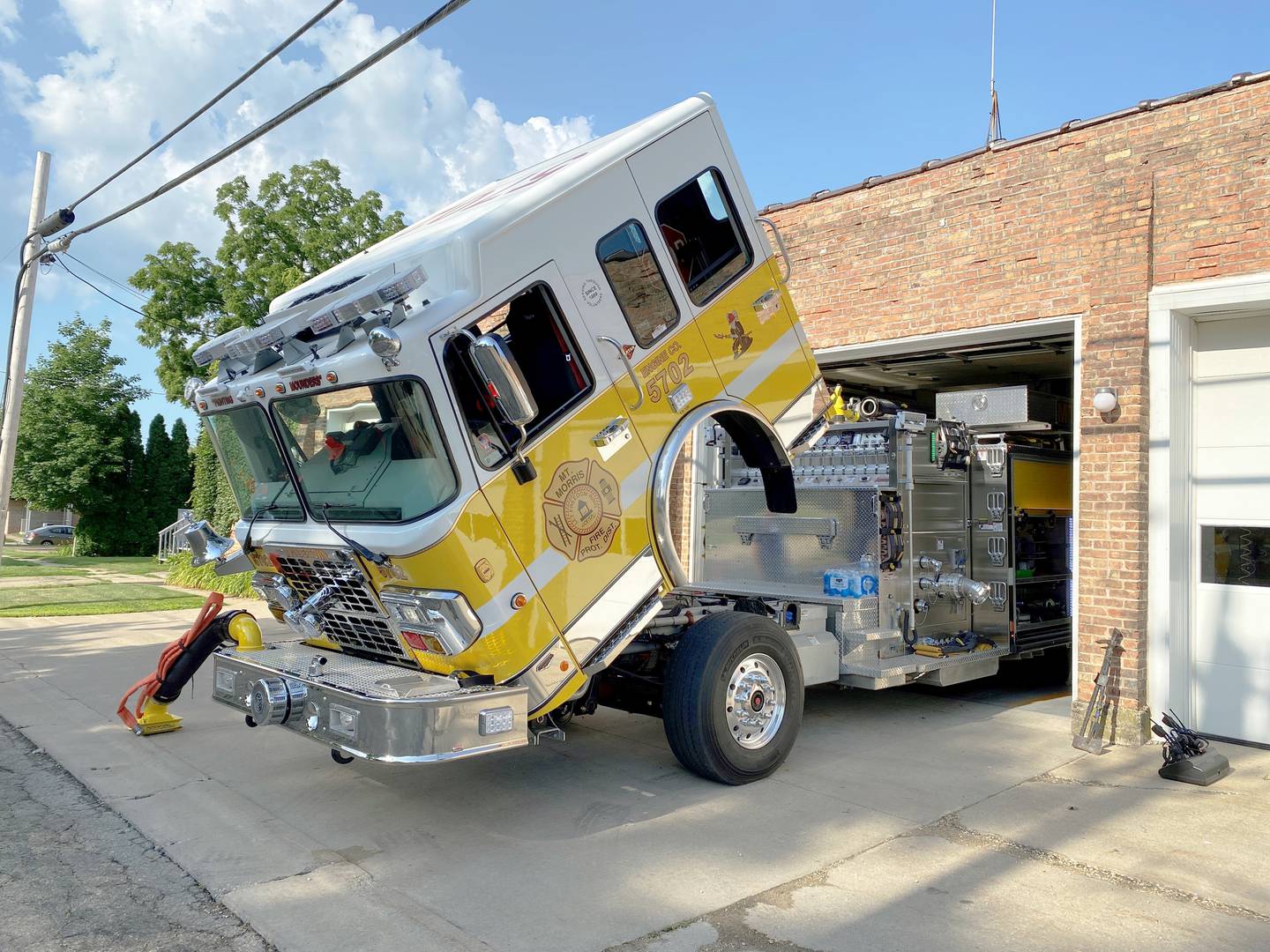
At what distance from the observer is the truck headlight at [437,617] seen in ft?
15.0

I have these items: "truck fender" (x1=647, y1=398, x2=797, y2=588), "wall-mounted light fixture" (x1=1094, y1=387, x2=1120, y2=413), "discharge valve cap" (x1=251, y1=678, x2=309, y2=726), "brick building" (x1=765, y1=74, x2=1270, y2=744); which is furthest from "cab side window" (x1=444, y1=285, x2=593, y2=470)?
"brick building" (x1=765, y1=74, x2=1270, y2=744)

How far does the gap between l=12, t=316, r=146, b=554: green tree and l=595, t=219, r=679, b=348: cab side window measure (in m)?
33.4

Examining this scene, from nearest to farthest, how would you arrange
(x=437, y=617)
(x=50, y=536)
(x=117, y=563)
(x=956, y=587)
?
(x=437, y=617) < (x=956, y=587) < (x=117, y=563) < (x=50, y=536)

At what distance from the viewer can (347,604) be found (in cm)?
519

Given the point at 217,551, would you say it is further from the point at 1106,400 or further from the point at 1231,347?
the point at 1231,347

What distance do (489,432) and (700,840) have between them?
2364 millimetres

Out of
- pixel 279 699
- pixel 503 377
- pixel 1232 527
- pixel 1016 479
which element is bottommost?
pixel 279 699

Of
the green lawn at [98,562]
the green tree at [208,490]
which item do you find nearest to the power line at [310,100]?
the green tree at [208,490]

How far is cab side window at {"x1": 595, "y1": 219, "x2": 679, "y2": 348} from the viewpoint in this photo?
5.29 meters

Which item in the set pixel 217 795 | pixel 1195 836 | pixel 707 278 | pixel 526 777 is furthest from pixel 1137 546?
pixel 217 795

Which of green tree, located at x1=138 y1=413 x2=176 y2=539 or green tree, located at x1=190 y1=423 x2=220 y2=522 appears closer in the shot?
green tree, located at x1=190 y1=423 x2=220 y2=522

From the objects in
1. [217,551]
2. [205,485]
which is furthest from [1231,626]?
[205,485]

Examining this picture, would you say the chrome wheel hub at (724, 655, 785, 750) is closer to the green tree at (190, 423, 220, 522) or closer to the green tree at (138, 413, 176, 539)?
the green tree at (190, 423, 220, 522)

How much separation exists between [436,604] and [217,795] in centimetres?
232
